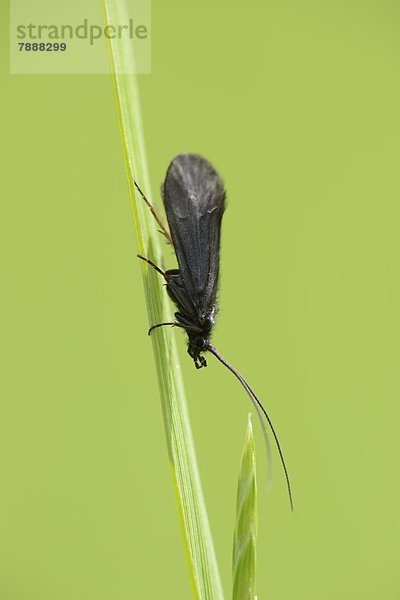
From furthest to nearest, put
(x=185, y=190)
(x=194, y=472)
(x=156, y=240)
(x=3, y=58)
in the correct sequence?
(x=3, y=58) < (x=185, y=190) < (x=156, y=240) < (x=194, y=472)

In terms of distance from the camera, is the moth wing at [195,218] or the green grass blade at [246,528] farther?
the moth wing at [195,218]

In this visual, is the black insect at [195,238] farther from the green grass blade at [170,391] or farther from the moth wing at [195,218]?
the green grass blade at [170,391]

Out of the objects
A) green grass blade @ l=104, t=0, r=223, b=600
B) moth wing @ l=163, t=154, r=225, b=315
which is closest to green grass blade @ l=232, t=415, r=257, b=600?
green grass blade @ l=104, t=0, r=223, b=600

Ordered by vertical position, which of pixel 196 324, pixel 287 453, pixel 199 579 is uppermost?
pixel 196 324

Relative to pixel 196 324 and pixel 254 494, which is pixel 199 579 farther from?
pixel 196 324

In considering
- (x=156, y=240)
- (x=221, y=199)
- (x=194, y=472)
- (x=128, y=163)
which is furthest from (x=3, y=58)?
(x=194, y=472)

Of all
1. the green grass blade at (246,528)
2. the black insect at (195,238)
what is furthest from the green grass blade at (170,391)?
the black insect at (195,238)
